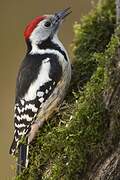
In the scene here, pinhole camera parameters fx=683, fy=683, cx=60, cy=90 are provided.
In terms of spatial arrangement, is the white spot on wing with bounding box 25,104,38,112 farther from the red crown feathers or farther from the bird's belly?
the red crown feathers

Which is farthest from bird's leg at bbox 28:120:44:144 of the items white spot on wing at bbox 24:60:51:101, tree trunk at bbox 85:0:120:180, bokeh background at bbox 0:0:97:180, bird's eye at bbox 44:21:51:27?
bokeh background at bbox 0:0:97:180

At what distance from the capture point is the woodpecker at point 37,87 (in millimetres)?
3277

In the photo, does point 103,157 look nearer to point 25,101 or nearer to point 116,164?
point 116,164

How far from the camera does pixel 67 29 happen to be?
584 centimetres

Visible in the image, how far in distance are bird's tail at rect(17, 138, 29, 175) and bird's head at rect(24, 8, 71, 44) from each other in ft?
2.33

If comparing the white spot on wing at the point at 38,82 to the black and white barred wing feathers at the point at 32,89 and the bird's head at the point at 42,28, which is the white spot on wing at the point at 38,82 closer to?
the black and white barred wing feathers at the point at 32,89

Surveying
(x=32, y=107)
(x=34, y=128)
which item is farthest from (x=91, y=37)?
(x=34, y=128)

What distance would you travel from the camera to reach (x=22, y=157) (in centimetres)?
317

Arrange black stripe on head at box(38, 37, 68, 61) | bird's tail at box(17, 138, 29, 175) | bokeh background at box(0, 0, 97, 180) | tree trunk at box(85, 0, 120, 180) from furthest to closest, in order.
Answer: bokeh background at box(0, 0, 97, 180) → black stripe on head at box(38, 37, 68, 61) → bird's tail at box(17, 138, 29, 175) → tree trunk at box(85, 0, 120, 180)

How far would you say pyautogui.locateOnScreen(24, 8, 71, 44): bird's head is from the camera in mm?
3668

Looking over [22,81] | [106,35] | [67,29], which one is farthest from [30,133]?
[67,29]

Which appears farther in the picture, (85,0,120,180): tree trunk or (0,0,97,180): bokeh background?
(0,0,97,180): bokeh background

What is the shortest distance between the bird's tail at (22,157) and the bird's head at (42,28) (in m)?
0.71

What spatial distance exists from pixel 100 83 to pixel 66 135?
265 mm
